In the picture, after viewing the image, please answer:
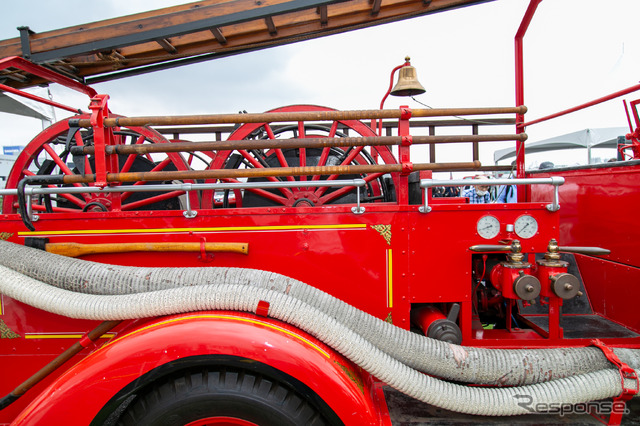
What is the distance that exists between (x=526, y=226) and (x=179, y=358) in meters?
2.08

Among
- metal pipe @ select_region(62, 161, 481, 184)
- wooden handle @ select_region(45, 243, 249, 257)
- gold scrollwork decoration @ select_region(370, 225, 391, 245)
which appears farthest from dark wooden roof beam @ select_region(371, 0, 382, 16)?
wooden handle @ select_region(45, 243, 249, 257)

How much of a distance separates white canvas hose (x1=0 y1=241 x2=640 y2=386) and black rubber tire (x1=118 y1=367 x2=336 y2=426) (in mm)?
453

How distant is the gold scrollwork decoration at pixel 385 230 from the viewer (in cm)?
215

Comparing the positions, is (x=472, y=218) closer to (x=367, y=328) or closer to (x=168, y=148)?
(x=367, y=328)

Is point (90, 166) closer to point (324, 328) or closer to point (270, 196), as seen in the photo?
point (270, 196)

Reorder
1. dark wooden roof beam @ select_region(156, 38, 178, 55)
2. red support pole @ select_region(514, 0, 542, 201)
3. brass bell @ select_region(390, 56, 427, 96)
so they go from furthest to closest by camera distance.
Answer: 1. brass bell @ select_region(390, 56, 427, 96)
2. dark wooden roof beam @ select_region(156, 38, 178, 55)
3. red support pole @ select_region(514, 0, 542, 201)

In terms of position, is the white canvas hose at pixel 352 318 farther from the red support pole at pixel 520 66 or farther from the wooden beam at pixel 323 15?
the wooden beam at pixel 323 15

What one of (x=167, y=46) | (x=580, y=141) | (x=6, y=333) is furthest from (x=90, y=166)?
(x=580, y=141)

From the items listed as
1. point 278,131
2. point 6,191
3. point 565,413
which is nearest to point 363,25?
point 278,131

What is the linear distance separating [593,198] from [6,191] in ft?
13.4

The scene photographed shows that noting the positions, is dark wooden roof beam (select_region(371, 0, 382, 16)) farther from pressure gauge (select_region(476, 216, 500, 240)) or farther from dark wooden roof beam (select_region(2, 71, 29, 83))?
dark wooden roof beam (select_region(2, 71, 29, 83))

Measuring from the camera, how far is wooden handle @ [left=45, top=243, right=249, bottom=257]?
6.87 feet

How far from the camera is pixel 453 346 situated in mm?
2004

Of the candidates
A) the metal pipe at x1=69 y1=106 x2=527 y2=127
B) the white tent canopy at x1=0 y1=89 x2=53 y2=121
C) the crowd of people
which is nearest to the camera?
the metal pipe at x1=69 y1=106 x2=527 y2=127
